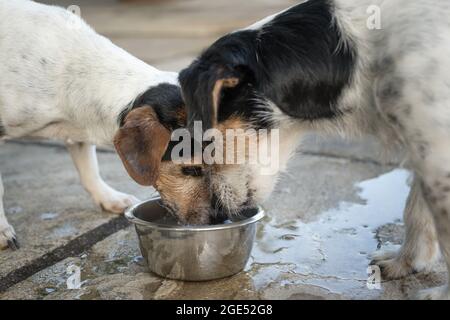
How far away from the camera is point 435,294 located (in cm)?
290

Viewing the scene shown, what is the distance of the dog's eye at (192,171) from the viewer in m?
3.37

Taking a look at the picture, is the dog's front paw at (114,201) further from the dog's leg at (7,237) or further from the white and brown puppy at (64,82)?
the dog's leg at (7,237)

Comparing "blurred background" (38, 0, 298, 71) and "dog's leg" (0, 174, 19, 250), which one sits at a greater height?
"blurred background" (38, 0, 298, 71)

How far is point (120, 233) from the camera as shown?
392 centimetres

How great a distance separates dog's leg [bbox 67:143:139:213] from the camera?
426 centimetres

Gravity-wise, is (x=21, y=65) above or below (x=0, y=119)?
above

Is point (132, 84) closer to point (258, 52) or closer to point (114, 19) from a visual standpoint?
point (258, 52)

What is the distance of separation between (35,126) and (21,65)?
379 mm

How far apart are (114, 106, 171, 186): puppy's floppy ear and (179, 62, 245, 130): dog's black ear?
0.42 meters

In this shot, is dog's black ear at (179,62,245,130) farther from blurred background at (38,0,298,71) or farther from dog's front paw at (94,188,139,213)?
blurred background at (38,0,298,71)

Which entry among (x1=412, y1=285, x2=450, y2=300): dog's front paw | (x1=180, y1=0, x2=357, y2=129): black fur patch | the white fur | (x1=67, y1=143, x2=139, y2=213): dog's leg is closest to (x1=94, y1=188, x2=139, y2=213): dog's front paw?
(x1=67, y1=143, x2=139, y2=213): dog's leg

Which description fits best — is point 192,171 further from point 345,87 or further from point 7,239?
point 7,239

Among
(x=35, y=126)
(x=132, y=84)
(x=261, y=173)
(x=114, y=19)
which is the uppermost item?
(x=114, y=19)
